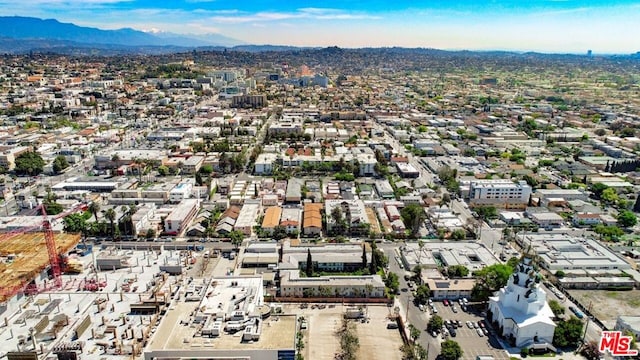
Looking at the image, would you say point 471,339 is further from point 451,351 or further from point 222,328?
point 222,328

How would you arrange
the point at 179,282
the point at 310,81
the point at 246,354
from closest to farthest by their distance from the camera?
the point at 246,354, the point at 179,282, the point at 310,81

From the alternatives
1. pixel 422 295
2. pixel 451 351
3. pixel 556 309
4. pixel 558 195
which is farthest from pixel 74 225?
pixel 558 195

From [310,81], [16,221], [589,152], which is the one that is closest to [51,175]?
[16,221]

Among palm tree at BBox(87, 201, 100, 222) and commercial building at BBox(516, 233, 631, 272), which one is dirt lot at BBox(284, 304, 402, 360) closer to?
commercial building at BBox(516, 233, 631, 272)

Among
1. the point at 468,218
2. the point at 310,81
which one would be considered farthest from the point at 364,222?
the point at 310,81

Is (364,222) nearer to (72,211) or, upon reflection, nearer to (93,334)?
(93,334)

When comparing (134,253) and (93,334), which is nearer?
(93,334)

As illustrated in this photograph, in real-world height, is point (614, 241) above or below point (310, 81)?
below

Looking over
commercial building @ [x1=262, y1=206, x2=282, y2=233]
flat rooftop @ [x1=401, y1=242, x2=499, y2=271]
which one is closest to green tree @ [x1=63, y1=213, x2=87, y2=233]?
commercial building @ [x1=262, y1=206, x2=282, y2=233]

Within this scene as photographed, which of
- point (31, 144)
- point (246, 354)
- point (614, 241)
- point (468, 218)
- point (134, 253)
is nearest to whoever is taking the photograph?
point (246, 354)
